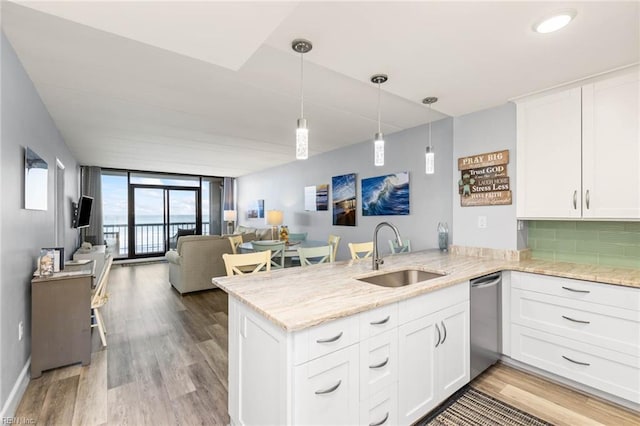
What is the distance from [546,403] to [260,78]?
10.6 ft

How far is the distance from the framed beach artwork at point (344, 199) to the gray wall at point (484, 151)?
6.16 ft

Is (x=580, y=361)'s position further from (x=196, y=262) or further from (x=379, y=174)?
(x=196, y=262)

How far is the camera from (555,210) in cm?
244

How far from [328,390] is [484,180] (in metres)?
2.53

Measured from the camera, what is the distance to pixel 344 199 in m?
5.00

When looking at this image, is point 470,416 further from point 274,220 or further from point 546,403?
point 274,220

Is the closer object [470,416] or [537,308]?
[470,416]

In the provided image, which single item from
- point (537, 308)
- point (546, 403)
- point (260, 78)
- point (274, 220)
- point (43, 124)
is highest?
point (260, 78)

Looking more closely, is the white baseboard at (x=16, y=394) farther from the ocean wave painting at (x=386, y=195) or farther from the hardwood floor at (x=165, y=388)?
the ocean wave painting at (x=386, y=195)

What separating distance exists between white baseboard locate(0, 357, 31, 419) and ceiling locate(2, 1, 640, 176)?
2279mm

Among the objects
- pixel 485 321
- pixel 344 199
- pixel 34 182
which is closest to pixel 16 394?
pixel 34 182

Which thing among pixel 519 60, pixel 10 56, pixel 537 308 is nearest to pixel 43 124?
pixel 10 56

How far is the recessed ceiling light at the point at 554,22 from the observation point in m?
1.48

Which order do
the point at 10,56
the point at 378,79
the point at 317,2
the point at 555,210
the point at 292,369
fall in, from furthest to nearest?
the point at 555,210, the point at 378,79, the point at 10,56, the point at 317,2, the point at 292,369
